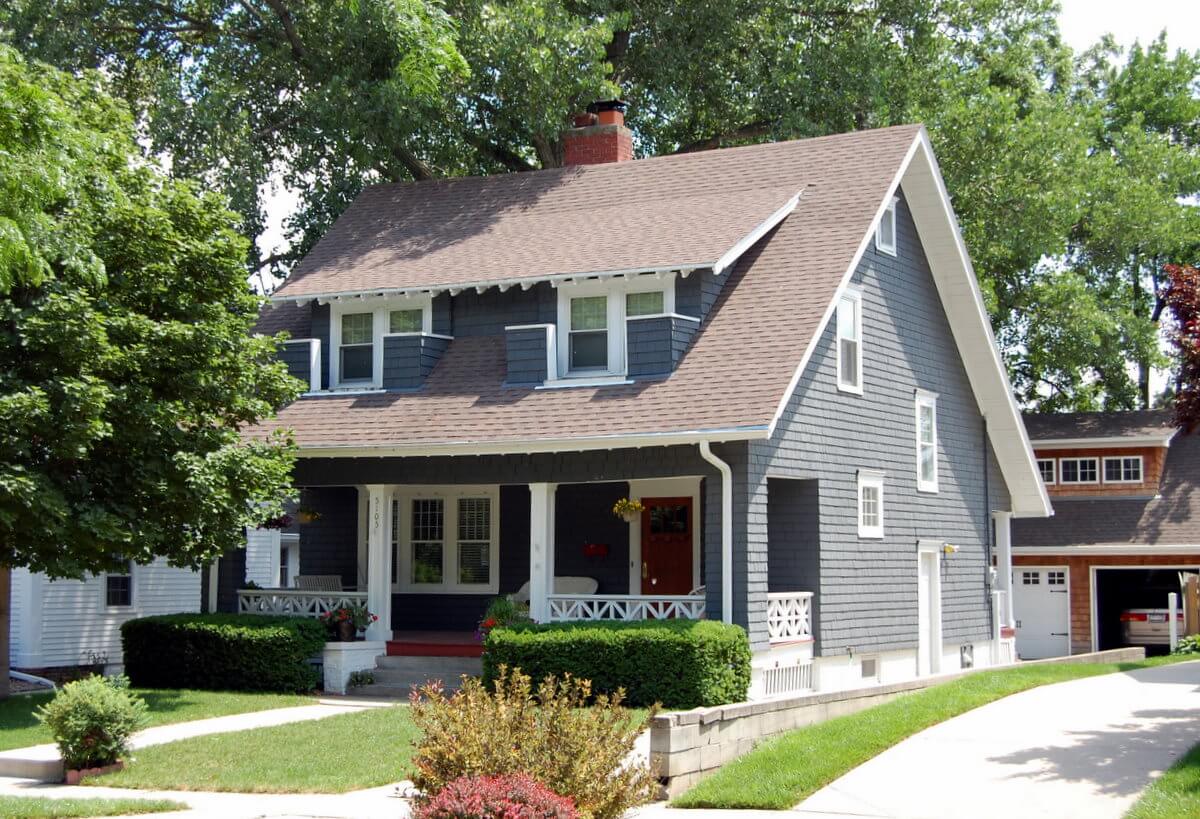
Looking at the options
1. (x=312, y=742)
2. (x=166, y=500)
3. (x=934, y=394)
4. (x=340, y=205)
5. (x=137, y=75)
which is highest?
(x=137, y=75)

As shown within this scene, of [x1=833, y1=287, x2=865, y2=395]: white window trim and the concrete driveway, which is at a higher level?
[x1=833, y1=287, x2=865, y2=395]: white window trim

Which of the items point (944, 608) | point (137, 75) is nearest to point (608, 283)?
point (944, 608)

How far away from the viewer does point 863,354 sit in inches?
912

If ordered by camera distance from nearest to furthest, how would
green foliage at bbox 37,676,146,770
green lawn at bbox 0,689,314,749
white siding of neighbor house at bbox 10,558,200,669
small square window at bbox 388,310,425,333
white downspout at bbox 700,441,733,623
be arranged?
green foliage at bbox 37,676,146,770 → green lawn at bbox 0,689,314,749 → white downspout at bbox 700,441,733,623 → small square window at bbox 388,310,425,333 → white siding of neighbor house at bbox 10,558,200,669

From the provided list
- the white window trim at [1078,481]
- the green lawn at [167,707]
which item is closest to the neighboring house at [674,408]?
the green lawn at [167,707]

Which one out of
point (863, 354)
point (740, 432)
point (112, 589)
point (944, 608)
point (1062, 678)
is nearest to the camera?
point (740, 432)

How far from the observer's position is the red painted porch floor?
22.2 m

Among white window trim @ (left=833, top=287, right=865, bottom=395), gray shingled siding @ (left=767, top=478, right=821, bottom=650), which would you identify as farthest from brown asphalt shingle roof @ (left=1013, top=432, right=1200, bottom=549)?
gray shingled siding @ (left=767, top=478, right=821, bottom=650)

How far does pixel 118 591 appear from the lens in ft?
92.5

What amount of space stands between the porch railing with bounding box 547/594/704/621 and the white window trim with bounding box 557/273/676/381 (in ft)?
11.1

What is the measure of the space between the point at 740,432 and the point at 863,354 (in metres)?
4.92

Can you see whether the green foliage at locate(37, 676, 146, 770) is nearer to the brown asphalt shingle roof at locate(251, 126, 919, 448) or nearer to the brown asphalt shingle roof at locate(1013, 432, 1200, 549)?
the brown asphalt shingle roof at locate(251, 126, 919, 448)

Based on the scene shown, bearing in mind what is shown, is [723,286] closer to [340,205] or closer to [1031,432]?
[340,205]

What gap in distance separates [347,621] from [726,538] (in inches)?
243
